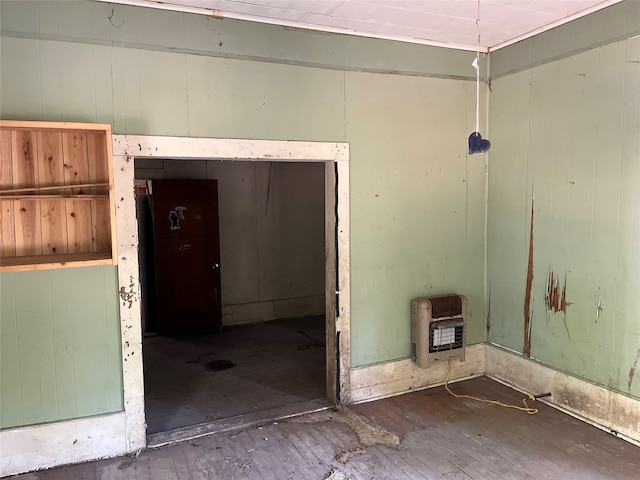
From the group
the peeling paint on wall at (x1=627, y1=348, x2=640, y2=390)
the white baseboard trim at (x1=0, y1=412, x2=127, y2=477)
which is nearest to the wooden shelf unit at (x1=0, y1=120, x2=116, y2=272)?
the white baseboard trim at (x1=0, y1=412, x2=127, y2=477)

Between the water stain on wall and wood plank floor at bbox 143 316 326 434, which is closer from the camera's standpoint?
the water stain on wall

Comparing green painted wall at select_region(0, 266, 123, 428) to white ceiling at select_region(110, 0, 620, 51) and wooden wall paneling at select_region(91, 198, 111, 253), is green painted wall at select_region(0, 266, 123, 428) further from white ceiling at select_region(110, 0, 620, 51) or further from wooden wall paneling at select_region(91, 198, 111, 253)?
white ceiling at select_region(110, 0, 620, 51)

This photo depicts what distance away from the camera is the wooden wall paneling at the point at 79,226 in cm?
307

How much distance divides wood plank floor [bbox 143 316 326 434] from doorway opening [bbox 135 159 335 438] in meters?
0.01

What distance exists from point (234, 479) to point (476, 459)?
152 centimetres

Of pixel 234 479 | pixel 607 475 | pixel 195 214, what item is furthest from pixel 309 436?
pixel 195 214

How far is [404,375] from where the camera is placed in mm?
4168

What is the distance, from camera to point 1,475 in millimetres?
2926

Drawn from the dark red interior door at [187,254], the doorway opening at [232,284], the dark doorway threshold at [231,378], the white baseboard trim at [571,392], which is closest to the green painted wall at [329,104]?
the white baseboard trim at [571,392]

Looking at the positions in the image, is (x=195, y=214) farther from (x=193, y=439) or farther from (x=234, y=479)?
(x=234, y=479)

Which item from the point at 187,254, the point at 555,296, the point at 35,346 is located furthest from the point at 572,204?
the point at 187,254

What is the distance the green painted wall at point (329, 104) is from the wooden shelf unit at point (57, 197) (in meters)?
0.17

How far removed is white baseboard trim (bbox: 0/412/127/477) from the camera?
9.68ft

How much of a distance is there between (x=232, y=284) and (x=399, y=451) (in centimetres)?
387
